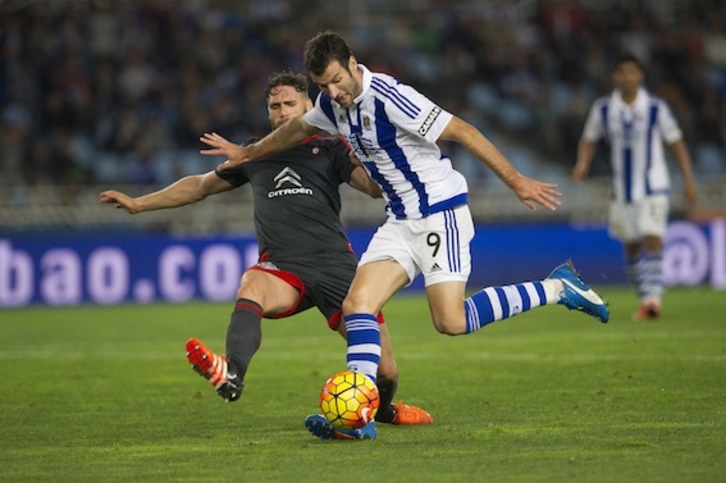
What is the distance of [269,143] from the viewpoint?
752 cm

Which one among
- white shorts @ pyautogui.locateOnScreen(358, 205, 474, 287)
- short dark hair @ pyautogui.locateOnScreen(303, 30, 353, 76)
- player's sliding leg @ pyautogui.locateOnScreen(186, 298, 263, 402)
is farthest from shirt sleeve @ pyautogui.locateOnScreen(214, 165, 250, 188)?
short dark hair @ pyautogui.locateOnScreen(303, 30, 353, 76)

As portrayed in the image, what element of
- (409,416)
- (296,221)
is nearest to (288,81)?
(296,221)

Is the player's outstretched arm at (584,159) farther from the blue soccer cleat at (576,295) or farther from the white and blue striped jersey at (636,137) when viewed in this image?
the blue soccer cleat at (576,295)

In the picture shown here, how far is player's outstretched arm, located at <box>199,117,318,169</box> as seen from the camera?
7414 mm

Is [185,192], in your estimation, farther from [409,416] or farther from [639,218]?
[639,218]

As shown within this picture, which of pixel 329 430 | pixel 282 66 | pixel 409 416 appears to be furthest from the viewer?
pixel 282 66

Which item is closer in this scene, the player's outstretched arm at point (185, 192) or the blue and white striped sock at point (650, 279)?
the player's outstretched arm at point (185, 192)

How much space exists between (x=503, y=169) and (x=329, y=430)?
Answer: 1538 mm

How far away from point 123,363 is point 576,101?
44.2 ft

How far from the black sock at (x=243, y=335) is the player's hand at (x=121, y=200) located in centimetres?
88

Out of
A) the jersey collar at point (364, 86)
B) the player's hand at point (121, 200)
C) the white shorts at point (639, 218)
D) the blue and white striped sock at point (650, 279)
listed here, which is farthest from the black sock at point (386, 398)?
the white shorts at point (639, 218)

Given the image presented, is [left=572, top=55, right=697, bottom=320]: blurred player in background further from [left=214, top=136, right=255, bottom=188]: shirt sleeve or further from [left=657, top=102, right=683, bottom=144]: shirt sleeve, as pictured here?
[left=214, top=136, right=255, bottom=188]: shirt sleeve

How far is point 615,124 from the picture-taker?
565 inches

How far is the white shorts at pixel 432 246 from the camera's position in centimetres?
711
